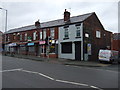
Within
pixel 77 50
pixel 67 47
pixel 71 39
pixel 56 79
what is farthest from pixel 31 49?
pixel 56 79

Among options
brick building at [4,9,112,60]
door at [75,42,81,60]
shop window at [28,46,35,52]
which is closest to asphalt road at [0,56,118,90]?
brick building at [4,9,112,60]

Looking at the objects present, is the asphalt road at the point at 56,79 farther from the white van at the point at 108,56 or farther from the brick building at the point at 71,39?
the brick building at the point at 71,39

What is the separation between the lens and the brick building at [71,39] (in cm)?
2323

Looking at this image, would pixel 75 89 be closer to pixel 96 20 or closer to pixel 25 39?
pixel 96 20

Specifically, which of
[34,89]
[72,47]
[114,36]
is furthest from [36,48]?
[34,89]

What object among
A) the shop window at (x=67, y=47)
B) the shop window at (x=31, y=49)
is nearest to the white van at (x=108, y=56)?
the shop window at (x=67, y=47)

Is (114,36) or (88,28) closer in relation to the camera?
(88,28)

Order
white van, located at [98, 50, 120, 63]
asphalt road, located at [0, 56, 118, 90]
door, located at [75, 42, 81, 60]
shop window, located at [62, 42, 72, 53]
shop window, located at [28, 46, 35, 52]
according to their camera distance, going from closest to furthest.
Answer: asphalt road, located at [0, 56, 118, 90] < white van, located at [98, 50, 120, 63] < door, located at [75, 42, 81, 60] < shop window, located at [62, 42, 72, 53] < shop window, located at [28, 46, 35, 52]

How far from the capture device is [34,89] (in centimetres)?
611

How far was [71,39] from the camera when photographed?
24.3 metres

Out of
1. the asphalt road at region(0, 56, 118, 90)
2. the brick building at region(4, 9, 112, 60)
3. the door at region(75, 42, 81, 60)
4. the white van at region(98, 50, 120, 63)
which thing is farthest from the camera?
the brick building at region(4, 9, 112, 60)

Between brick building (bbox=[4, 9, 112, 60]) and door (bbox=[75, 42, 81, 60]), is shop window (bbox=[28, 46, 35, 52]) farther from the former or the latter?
door (bbox=[75, 42, 81, 60])

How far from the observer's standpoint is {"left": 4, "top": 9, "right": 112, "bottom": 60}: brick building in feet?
76.2

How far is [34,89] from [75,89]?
1.81 meters
